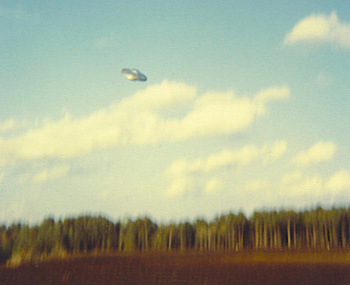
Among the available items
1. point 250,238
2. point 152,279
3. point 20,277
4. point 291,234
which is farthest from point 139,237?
point 152,279

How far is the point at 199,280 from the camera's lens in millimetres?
34156

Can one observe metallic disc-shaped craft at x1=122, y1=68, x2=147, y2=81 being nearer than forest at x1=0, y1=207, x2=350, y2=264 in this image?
Yes

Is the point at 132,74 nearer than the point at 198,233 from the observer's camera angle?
Yes

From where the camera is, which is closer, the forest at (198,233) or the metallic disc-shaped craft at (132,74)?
the metallic disc-shaped craft at (132,74)

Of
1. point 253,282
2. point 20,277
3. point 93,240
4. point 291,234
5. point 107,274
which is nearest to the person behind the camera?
point 253,282

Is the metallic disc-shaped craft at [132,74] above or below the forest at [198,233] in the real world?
above

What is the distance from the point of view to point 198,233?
9912 cm

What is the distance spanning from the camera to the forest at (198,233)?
8600 centimetres

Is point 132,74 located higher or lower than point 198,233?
higher

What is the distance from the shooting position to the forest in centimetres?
8600

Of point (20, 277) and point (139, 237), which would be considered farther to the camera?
point (139, 237)

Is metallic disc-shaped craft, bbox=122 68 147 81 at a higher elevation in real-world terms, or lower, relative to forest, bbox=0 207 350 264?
higher

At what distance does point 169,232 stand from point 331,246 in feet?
131

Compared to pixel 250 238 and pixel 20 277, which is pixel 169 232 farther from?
pixel 20 277
